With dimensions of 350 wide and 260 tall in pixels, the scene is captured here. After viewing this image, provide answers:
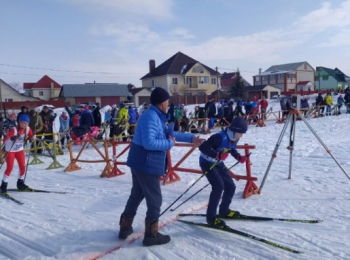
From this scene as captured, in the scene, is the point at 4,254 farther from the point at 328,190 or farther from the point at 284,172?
the point at 284,172

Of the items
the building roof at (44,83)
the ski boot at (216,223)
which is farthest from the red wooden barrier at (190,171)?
the building roof at (44,83)

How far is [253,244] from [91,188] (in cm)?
399

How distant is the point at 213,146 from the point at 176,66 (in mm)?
49509

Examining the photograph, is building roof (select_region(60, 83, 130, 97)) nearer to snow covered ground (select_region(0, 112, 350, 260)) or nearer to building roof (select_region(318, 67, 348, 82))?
snow covered ground (select_region(0, 112, 350, 260))

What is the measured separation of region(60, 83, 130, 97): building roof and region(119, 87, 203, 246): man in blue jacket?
47.3 metres

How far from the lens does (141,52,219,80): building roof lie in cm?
5176

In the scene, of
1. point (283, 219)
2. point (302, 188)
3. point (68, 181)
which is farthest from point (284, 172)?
point (68, 181)

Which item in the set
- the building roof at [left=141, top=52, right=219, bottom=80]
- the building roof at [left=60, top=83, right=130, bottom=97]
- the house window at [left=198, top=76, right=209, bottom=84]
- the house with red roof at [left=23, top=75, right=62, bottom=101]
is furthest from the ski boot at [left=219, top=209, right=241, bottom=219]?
the house with red roof at [left=23, top=75, right=62, bottom=101]

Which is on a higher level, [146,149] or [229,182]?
[146,149]

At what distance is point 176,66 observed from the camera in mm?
52656

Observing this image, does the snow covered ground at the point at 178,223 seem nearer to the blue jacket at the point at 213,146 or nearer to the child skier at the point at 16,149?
the child skier at the point at 16,149

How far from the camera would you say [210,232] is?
13.9 feet

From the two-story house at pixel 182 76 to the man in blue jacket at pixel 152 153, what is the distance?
4689cm

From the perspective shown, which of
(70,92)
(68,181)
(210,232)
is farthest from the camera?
(70,92)
